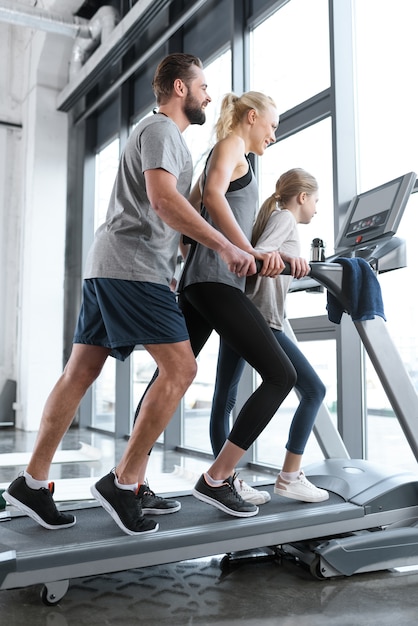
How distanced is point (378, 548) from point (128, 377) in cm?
452

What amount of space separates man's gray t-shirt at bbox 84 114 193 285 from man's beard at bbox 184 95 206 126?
135 millimetres

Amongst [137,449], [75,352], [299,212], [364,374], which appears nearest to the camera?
[137,449]

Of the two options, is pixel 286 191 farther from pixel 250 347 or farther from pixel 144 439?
pixel 144 439

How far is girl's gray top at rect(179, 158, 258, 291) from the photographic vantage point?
6.67 ft

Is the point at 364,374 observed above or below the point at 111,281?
below

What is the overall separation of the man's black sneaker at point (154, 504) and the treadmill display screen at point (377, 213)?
1.22m

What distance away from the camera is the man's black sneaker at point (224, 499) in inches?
79.8

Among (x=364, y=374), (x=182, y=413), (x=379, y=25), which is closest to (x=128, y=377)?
(x=182, y=413)

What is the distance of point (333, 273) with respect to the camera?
7.36 ft

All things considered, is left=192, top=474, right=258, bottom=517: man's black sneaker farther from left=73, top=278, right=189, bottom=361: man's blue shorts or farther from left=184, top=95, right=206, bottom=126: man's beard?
left=184, top=95, right=206, bottom=126: man's beard

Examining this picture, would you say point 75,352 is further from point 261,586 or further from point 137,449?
point 261,586

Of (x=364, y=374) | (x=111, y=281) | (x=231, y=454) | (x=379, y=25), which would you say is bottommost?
(x=231, y=454)

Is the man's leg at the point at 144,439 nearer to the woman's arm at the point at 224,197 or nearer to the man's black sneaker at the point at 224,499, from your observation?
the man's black sneaker at the point at 224,499

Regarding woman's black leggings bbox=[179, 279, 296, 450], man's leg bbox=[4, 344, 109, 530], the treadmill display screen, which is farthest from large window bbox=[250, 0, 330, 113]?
man's leg bbox=[4, 344, 109, 530]
